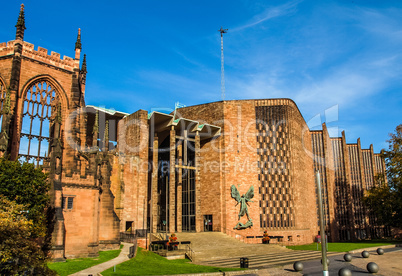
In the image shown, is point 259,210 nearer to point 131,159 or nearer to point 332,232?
point 131,159

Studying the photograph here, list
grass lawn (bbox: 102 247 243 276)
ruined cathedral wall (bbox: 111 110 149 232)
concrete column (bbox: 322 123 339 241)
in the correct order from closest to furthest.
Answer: grass lawn (bbox: 102 247 243 276) < ruined cathedral wall (bbox: 111 110 149 232) < concrete column (bbox: 322 123 339 241)

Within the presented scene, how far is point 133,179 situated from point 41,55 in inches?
635

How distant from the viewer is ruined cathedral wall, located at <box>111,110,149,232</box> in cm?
3700

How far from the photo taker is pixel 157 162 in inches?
1731

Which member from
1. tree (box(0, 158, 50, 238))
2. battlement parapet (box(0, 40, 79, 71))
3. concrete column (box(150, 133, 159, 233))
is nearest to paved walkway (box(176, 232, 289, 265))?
concrete column (box(150, 133, 159, 233))

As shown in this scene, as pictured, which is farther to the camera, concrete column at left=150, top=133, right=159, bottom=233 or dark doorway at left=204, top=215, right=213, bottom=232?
dark doorway at left=204, top=215, right=213, bottom=232

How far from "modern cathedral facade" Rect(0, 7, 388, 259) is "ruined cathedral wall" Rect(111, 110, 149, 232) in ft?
0.37

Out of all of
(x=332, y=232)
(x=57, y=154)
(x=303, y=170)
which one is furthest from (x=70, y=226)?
(x=332, y=232)

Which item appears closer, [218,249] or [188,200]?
[218,249]

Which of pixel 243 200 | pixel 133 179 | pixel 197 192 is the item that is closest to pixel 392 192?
pixel 243 200

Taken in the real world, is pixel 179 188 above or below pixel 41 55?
below

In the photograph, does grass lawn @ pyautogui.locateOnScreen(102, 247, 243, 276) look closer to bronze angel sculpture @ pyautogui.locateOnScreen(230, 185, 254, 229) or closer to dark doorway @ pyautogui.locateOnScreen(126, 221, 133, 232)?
dark doorway @ pyautogui.locateOnScreen(126, 221, 133, 232)

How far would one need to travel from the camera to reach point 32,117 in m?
31.5

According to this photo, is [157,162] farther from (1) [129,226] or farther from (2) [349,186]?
(2) [349,186]
